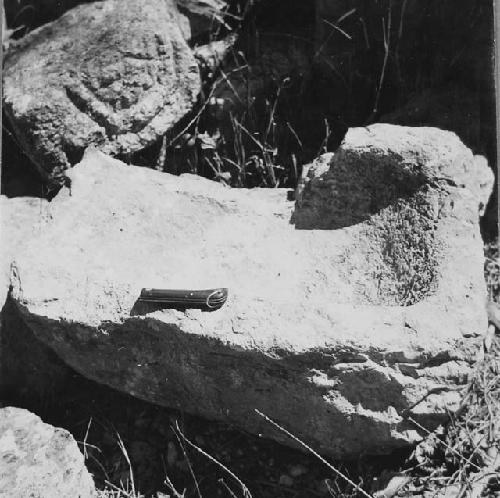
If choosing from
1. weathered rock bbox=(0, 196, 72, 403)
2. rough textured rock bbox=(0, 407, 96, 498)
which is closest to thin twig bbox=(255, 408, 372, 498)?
rough textured rock bbox=(0, 407, 96, 498)

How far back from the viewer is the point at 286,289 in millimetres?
2426

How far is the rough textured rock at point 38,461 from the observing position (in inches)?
91.6

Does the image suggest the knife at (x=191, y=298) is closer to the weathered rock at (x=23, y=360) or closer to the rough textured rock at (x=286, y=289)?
the rough textured rock at (x=286, y=289)

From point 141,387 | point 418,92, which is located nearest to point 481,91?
point 418,92

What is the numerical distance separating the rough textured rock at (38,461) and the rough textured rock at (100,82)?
3.10ft

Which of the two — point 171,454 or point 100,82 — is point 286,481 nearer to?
point 171,454

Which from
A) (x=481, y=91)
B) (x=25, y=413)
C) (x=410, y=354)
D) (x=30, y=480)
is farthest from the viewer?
(x=481, y=91)

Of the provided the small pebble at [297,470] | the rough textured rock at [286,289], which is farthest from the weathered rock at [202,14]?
the small pebble at [297,470]

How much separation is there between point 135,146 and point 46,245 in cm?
64

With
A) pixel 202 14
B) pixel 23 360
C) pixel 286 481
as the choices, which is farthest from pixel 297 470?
pixel 202 14

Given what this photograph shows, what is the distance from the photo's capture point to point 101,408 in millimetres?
2705

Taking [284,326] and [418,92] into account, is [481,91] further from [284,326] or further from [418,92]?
[284,326]

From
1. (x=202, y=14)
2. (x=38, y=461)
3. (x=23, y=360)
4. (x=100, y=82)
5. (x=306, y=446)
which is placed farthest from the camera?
(x=202, y=14)

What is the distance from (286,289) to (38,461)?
3.03 ft
